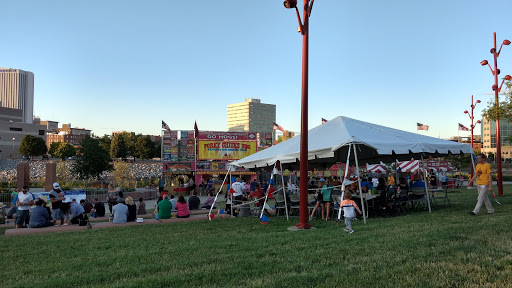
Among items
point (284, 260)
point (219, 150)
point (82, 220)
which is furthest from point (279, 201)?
point (219, 150)

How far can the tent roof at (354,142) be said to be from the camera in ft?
38.6

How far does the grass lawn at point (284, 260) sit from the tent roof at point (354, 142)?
297 cm

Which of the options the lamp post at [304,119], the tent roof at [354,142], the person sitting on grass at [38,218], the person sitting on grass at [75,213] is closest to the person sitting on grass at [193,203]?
the tent roof at [354,142]

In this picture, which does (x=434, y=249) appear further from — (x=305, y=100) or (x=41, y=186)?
(x=41, y=186)

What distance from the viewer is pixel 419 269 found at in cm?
499

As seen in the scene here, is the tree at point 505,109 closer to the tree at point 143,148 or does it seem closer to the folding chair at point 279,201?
the folding chair at point 279,201

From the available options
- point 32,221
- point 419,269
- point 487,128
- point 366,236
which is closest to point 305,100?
point 366,236

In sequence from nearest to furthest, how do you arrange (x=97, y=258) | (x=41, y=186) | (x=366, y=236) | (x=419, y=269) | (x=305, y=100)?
(x=419, y=269)
(x=97, y=258)
(x=366, y=236)
(x=305, y=100)
(x=41, y=186)

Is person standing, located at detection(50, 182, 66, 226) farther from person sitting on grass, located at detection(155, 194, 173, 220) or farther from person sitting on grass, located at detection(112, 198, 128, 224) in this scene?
person sitting on grass, located at detection(155, 194, 173, 220)

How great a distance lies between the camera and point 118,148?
110938 millimetres

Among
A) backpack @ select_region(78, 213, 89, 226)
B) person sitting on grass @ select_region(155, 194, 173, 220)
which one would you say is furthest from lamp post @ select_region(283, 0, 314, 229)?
backpack @ select_region(78, 213, 89, 226)

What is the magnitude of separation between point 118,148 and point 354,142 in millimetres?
107530

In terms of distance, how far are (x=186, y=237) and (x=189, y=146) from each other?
3605 centimetres

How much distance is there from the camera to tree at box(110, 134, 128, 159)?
110 metres
